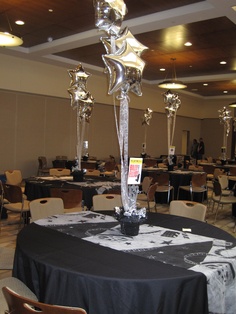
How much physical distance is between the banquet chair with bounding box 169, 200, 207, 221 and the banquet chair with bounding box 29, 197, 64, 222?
1.19 meters

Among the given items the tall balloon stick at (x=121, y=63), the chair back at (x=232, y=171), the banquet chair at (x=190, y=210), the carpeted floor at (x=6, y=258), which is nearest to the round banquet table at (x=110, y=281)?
the tall balloon stick at (x=121, y=63)

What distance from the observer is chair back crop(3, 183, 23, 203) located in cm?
475

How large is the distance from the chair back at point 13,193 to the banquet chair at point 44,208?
1446 mm

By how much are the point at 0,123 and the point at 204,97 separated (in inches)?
463

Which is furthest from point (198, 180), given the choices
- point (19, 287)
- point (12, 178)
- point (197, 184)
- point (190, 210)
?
point (19, 287)

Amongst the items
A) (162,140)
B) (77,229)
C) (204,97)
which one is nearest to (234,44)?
(77,229)

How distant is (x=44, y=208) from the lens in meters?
3.35

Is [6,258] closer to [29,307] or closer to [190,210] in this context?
[190,210]

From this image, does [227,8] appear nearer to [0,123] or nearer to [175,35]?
[175,35]

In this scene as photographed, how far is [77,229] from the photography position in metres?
2.57

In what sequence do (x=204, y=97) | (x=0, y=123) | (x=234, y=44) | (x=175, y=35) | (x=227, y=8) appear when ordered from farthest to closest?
(x=204, y=97)
(x=0, y=123)
(x=234, y=44)
(x=175, y=35)
(x=227, y=8)

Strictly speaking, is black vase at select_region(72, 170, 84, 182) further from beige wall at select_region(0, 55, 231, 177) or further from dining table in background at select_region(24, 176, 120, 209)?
beige wall at select_region(0, 55, 231, 177)

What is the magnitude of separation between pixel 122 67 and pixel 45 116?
936 cm

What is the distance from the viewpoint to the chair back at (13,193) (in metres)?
4.75
